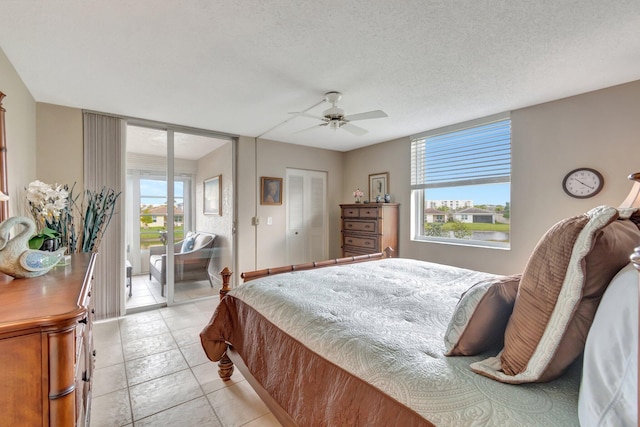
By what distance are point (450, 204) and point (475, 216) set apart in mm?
362

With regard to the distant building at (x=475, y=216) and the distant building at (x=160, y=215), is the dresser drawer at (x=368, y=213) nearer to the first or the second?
the distant building at (x=475, y=216)

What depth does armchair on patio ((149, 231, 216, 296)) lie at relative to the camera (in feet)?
12.6

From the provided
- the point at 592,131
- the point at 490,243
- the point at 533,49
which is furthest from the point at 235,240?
the point at 592,131

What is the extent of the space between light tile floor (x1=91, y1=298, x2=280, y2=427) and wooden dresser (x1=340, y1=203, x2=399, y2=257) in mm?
2517

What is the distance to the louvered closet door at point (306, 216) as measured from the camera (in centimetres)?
A: 495

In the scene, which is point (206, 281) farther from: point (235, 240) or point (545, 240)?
point (545, 240)

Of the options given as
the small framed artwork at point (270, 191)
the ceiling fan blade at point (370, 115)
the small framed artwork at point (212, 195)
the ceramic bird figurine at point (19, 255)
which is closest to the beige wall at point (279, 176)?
the small framed artwork at point (270, 191)

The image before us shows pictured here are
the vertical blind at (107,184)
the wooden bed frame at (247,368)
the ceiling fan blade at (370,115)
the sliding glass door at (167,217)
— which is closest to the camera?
the wooden bed frame at (247,368)

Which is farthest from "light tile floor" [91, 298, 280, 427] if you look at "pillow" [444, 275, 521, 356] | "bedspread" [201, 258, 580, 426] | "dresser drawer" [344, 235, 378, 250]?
"dresser drawer" [344, 235, 378, 250]

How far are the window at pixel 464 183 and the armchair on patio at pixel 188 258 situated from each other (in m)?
3.08

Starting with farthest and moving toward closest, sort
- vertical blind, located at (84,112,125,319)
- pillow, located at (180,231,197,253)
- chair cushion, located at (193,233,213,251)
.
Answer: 1. chair cushion, located at (193,233,213,251)
2. pillow, located at (180,231,197,253)
3. vertical blind, located at (84,112,125,319)

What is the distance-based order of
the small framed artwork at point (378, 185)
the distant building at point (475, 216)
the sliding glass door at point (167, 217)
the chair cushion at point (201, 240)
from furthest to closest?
1. the small framed artwork at point (378, 185)
2. the chair cushion at point (201, 240)
3. the sliding glass door at point (167, 217)
4. the distant building at point (475, 216)

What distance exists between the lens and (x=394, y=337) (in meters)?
1.19

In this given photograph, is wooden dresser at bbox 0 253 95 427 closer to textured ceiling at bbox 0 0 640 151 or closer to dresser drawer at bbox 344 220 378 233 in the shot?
textured ceiling at bbox 0 0 640 151
